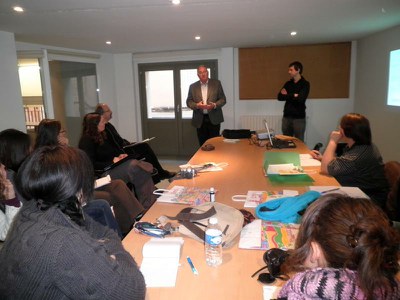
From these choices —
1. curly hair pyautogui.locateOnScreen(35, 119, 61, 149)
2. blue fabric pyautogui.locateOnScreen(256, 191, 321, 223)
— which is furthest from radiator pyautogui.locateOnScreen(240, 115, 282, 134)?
blue fabric pyautogui.locateOnScreen(256, 191, 321, 223)

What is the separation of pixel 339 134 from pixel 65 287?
7.56 ft

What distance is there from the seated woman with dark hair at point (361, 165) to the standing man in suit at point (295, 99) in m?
2.54

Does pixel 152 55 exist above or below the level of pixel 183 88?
above

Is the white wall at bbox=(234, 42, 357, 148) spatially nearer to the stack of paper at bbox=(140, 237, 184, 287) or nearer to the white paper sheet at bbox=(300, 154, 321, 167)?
the white paper sheet at bbox=(300, 154, 321, 167)

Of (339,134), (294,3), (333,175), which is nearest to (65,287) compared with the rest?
(333,175)

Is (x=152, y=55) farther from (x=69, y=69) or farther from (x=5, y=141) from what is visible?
(x=5, y=141)

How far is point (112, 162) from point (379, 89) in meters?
4.09

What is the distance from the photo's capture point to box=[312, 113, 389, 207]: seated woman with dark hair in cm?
221

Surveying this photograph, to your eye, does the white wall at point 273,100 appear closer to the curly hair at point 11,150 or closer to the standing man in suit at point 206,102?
the standing man in suit at point 206,102

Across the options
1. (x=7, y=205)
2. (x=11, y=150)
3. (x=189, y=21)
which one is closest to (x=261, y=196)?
(x=7, y=205)

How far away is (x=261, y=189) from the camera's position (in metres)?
2.07

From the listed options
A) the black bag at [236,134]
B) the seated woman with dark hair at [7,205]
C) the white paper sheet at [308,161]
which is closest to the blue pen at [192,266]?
the seated woman with dark hair at [7,205]

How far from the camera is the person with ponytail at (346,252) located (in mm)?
713

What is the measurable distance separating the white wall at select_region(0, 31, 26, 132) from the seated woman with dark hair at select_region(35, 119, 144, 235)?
155cm
